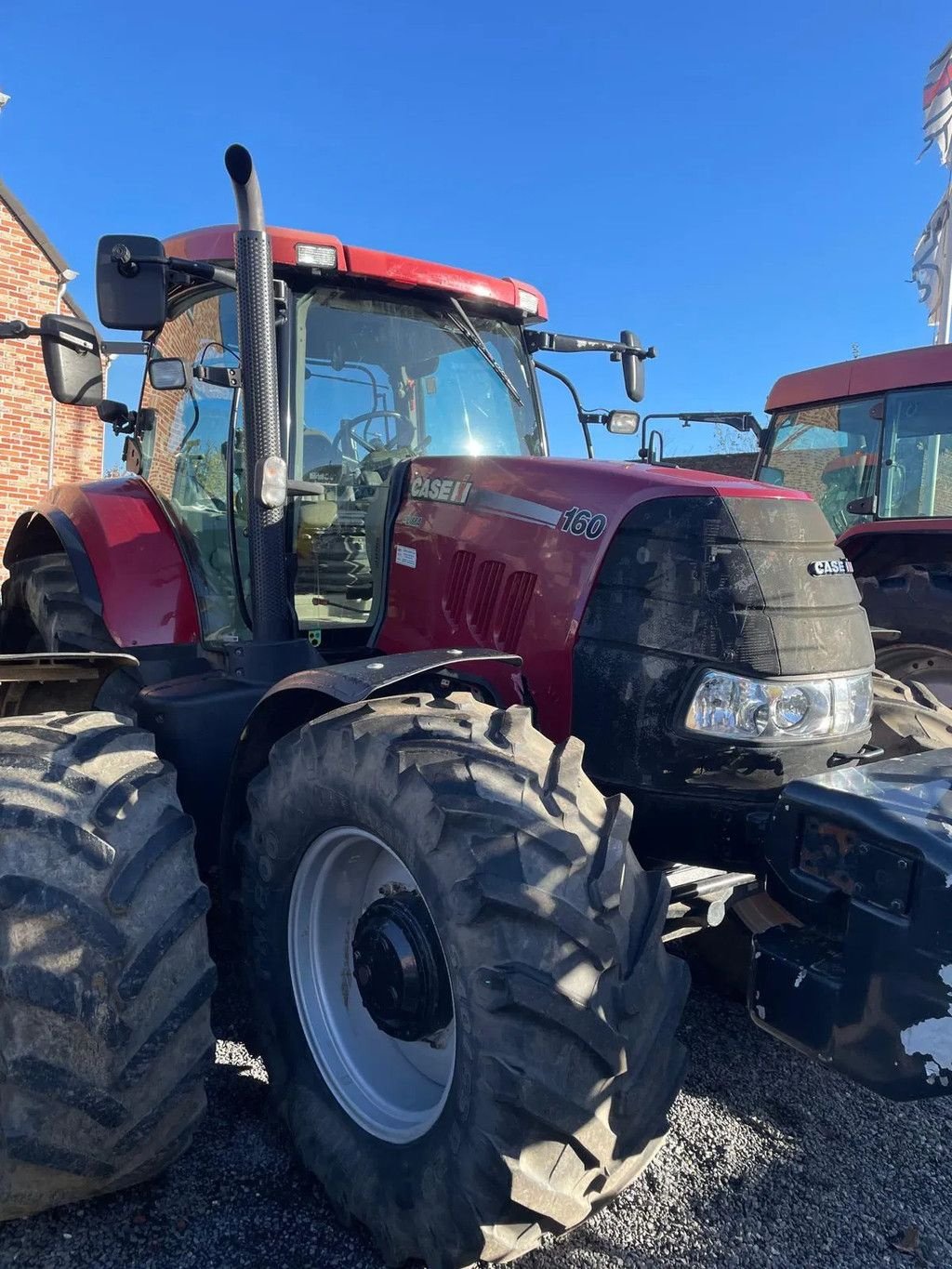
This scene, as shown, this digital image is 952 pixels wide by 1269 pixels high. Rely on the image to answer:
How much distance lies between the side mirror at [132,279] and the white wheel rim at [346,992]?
1.58 meters

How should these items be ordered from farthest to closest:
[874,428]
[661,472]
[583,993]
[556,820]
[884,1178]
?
[874,428], [661,472], [884,1178], [556,820], [583,993]

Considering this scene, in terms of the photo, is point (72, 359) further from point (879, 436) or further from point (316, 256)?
point (879, 436)

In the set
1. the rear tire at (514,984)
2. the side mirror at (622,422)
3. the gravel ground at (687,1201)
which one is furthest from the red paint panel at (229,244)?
the gravel ground at (687,1201)

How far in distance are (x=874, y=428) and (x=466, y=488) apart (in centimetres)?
416

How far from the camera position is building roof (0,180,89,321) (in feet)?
40.6

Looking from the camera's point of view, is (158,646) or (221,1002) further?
(158,646)

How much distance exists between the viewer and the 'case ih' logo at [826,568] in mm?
2389

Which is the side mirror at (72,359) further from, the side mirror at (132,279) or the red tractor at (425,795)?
the side mirror at (132,279)

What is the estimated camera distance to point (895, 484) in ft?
19.2

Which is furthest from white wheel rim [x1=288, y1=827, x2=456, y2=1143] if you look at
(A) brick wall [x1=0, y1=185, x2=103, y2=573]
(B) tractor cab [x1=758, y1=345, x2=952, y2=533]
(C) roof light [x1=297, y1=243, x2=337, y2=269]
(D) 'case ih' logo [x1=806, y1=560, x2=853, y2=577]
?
(A) brick wall [x1=0, y1=185, x2=103, y2=573]

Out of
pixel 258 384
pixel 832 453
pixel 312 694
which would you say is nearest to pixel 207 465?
pixel 258 384

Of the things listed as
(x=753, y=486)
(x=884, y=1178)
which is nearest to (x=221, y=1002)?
(x=884, y=1178)

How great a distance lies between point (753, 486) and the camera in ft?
8.24

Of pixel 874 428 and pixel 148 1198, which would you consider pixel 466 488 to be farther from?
pixel 874 428
